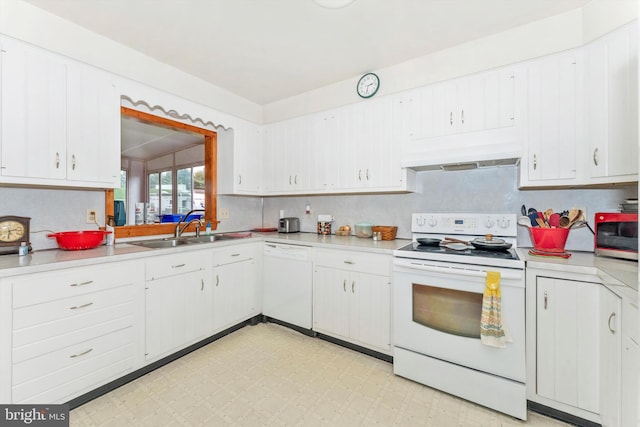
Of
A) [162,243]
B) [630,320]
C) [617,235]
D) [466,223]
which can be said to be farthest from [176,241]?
[617,235]

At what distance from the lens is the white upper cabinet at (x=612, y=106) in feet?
5.33

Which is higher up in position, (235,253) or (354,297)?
(235,253)

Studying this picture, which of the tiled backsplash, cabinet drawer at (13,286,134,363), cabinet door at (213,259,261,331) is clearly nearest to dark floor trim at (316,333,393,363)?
cabinet door at (213,259,261,331)

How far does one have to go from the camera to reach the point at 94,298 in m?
1.81

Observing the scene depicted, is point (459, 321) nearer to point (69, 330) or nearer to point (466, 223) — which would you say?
point (466, 223)

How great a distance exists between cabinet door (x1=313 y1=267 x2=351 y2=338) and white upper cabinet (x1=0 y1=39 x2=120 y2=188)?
188 centimetres

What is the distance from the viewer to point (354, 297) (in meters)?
2.40

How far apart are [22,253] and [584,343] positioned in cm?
341

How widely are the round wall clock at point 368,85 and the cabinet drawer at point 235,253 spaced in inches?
73.4

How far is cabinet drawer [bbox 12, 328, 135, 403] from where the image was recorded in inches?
60.8

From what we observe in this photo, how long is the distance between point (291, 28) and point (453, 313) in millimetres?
2281

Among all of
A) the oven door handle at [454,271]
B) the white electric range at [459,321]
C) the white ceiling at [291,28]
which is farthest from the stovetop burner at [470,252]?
the white ceiling at [291,28]

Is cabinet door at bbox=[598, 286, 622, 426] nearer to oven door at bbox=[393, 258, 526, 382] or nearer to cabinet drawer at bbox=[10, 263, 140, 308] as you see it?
oven door at bbox=[393, 258, 526, 382]

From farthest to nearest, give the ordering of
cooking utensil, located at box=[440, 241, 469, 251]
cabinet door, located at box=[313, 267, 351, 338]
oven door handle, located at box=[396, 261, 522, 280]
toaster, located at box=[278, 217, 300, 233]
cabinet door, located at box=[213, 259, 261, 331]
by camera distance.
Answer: toaster, located at box=[278, 217, 300, 233]
cabinet door, located at box=[213, 259, 261, 331]
cabinet door, located at box=[313, 267, 351, 338]
cooking utensil, located at box=[440, 241, 469, 251]
oven door handle, located at box=[396, 261, 522, 280]
